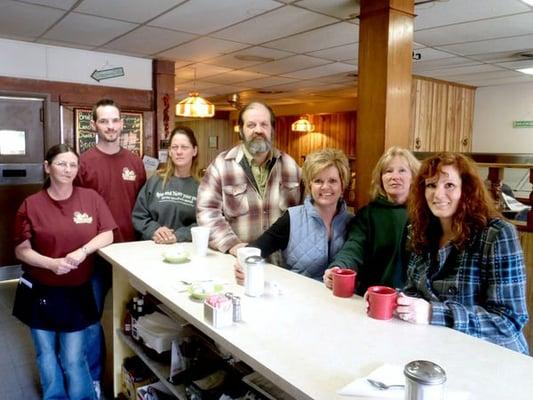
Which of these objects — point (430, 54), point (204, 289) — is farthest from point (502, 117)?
point (204, 289)

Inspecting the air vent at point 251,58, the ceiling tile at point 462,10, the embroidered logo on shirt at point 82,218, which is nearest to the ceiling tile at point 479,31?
the ceiling tile at point 462,10

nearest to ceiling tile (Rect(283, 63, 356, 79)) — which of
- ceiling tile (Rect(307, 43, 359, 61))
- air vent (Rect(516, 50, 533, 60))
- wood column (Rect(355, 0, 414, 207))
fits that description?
ceiling tile (Rect(307, 43, 359, 61))

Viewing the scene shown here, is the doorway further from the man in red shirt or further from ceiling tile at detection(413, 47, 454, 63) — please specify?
ceiling tile at detection(413, 47, 454, 63)

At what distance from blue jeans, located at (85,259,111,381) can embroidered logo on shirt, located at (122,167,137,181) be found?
0.55 meters

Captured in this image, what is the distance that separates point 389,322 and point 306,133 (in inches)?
366

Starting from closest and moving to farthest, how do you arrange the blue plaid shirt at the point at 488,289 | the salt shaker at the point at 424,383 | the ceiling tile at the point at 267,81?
1. the salt shaker at the point at 424,383
2. the blue plaid shirt at the point at 488,289
3. the ceiling tile at the point at 267,81

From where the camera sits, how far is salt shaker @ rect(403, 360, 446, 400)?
32.9 inches

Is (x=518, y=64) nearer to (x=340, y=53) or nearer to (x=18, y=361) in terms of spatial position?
(x=340, y=53)

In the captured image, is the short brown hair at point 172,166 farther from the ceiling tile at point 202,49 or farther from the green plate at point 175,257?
the ceiling tile at point 202,49

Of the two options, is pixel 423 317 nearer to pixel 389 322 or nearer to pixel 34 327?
pixel 389 322

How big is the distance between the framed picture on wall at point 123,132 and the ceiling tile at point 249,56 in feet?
3.69

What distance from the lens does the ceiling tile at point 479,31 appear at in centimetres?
357

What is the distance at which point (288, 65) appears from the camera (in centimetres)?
546

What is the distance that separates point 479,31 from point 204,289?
140 inches
